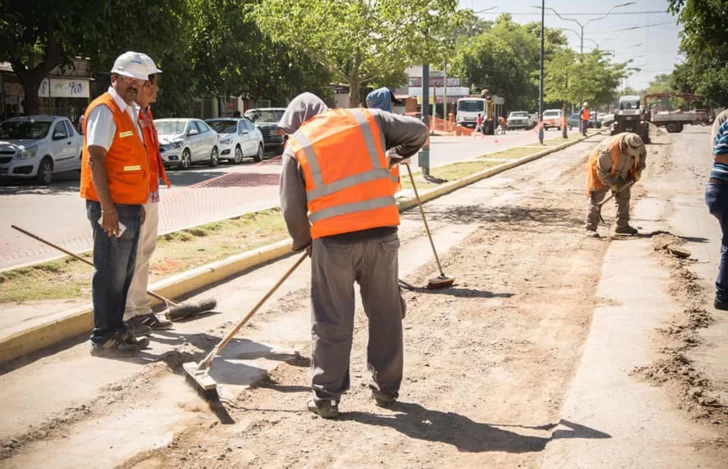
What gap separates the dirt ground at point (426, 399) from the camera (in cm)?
435

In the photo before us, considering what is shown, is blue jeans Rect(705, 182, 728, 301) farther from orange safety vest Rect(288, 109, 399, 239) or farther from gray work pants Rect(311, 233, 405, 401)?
orange safety vest Rect(288, 109, 399, 239)

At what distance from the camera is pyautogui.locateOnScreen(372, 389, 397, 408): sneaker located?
501 cm

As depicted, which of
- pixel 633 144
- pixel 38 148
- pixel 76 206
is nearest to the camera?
pixel 633 144

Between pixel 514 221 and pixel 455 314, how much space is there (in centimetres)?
659

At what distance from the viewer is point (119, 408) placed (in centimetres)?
502

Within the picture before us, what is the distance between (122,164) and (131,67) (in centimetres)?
68

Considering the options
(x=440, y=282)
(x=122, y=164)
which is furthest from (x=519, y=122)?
(x=122, y=164)

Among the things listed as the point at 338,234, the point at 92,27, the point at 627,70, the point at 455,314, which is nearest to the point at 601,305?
the point at 455,314

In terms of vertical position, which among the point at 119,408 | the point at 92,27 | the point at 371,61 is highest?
the point at 92,27

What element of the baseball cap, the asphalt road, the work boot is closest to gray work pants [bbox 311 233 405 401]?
the asphalt road

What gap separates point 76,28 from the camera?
851 inches

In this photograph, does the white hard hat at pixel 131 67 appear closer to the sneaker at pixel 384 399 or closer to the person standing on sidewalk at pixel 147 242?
the person standing on sidewalk at pixel 147 242

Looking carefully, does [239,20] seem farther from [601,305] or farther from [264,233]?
[601,305]

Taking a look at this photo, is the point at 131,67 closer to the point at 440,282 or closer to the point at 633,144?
the point at 440,282
